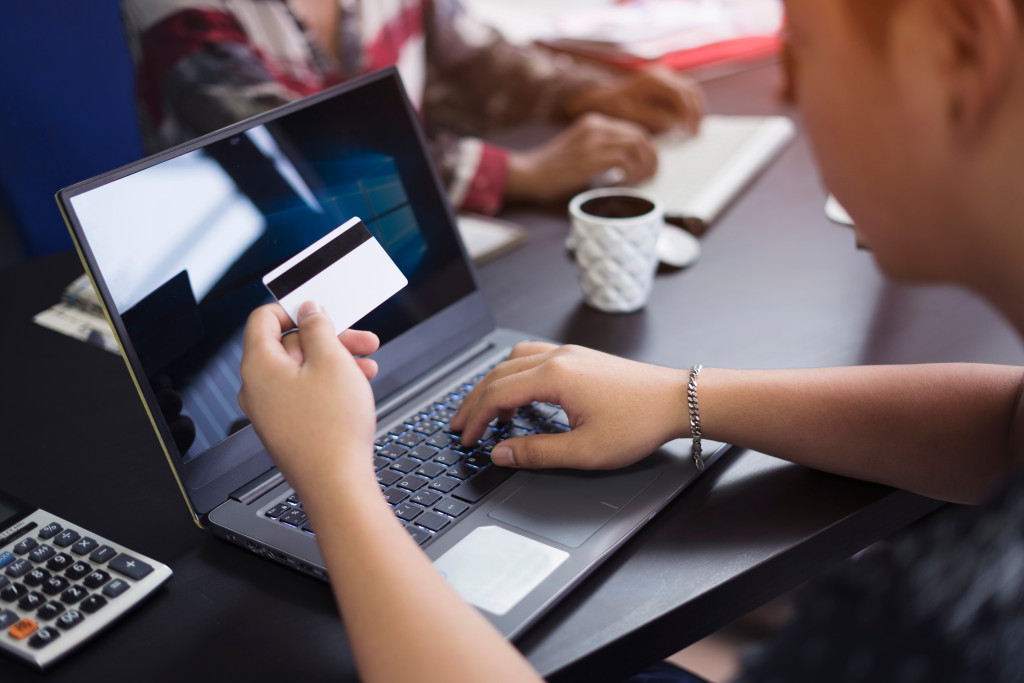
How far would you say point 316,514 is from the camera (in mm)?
519

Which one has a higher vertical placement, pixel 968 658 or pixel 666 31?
pixel 666 31

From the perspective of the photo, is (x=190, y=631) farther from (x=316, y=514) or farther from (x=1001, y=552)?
(x=1001, y=552)

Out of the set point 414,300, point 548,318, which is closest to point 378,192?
point 414,300

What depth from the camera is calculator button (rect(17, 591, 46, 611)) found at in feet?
1.74

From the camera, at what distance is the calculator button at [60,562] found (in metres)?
0.56

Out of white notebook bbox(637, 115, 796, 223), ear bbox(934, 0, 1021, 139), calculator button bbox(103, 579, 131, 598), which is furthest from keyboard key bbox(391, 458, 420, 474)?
white notebook bbox(637, 115, 796, 223)

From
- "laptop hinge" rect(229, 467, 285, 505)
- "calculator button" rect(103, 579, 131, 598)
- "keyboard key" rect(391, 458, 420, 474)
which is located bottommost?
"keyboard key" rect(391, 458, 420, 474)

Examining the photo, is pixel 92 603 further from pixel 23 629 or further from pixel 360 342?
pixel 360 342

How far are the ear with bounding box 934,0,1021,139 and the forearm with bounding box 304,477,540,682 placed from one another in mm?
402

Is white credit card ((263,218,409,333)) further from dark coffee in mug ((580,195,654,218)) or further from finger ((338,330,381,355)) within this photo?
dark coffee in mug ((580,195,654,218))

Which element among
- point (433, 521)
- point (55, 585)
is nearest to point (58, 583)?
point (55, 585)

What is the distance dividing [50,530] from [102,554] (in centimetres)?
5

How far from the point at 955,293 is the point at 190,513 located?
31.8 inches

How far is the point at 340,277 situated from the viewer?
2.05 feet
